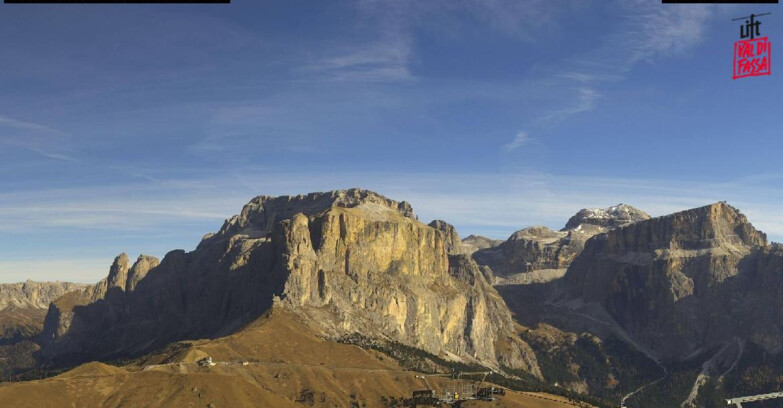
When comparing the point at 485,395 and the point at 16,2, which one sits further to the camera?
the point at 485,395

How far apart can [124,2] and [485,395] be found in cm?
14793

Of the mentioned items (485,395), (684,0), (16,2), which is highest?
(684,0)

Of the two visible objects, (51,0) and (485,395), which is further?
(485,395)

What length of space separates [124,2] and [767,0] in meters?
68.1

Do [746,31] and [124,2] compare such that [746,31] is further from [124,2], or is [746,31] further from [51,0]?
[51,0]

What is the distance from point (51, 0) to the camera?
77.4 metres

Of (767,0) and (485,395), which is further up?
(767,0)

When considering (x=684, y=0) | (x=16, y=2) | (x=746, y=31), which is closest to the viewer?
(x=16, y=2)

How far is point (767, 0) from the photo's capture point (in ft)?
292

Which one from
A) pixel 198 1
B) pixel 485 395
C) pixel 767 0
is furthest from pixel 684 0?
pixel 485 395

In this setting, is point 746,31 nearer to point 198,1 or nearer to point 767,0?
point 767,0

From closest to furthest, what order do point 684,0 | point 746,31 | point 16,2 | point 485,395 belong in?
point 16,2, point 684,0, point 746,31, point 485,395

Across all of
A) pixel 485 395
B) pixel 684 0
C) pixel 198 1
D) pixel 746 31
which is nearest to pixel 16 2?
pixel 198 1

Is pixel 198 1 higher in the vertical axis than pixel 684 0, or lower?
lower
